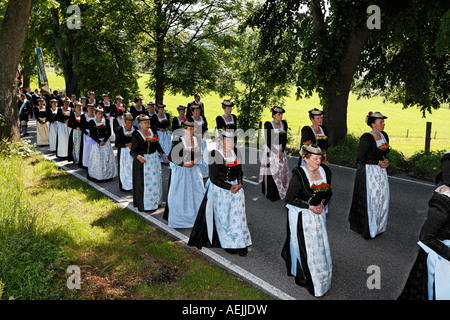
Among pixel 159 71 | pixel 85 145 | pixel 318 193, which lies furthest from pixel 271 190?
pixel 159 71

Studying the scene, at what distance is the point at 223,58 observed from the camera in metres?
22.1

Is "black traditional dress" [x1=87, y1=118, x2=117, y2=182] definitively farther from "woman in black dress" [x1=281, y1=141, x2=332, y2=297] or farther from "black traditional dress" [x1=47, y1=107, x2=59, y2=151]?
"woman in black dress" [x1=281, y1=141, x2=332, y2=297]

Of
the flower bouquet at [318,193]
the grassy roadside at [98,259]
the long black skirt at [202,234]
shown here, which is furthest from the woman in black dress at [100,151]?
the flower bouquet at [318,193]

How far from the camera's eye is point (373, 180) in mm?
7312

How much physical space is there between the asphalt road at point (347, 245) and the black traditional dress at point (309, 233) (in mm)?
283

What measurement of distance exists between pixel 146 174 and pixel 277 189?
3.49m

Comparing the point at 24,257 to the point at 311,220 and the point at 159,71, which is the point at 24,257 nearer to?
the point at 311,220

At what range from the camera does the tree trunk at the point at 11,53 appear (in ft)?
42.1

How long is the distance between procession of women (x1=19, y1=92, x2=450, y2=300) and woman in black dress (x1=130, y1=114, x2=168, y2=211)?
0.02 m

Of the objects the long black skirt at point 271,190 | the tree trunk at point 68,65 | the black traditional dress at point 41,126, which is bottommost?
the long black skirt at point 271,190

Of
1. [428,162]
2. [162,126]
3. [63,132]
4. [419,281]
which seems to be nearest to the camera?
[419,281]

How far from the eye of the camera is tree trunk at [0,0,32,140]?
42.1 feet

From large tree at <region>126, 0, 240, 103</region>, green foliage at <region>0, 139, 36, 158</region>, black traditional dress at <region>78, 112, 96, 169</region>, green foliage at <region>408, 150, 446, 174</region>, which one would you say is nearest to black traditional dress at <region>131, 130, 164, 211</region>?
black traditional dress at <region>78, 112, 96, 169</region>

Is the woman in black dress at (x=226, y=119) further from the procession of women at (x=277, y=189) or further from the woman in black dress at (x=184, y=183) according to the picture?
the woman in black dress at (x=184, y=183)
